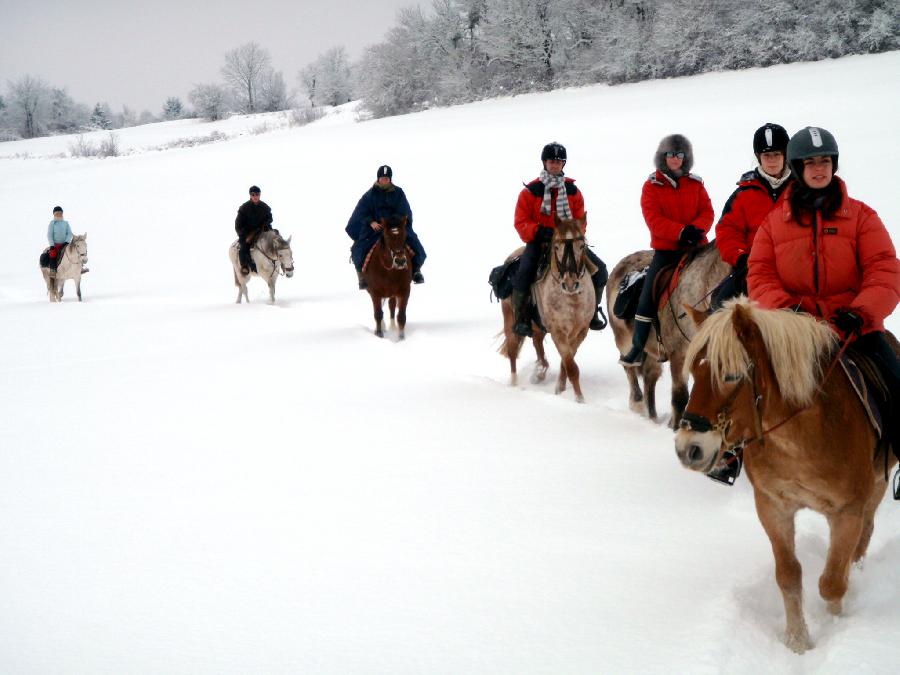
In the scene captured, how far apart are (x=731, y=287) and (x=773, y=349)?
258cm

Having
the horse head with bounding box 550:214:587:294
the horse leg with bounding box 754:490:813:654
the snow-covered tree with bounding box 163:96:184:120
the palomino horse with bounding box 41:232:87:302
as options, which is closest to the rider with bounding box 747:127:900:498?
the horse leg with bounding box 754:490:813:654

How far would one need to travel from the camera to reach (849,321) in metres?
3.09

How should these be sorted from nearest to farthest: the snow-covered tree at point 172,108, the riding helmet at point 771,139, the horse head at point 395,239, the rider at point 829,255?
the rider at point 829,255 < the riding helmet at point 771,139 < the horse head at point 395,239 < the snow-covered tree at point 172,108

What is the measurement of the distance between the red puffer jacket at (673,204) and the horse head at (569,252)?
909 millimetres

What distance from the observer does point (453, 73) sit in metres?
38.9

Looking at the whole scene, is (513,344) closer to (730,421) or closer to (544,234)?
(544,234)

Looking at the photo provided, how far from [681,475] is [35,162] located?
48380mm

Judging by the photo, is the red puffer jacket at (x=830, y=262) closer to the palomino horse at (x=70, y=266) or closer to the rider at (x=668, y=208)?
the rider at (x=668, y=208)

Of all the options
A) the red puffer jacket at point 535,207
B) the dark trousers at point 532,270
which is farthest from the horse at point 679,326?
the red puffer jacket at point 535,207

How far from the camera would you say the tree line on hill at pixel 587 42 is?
2511 cm

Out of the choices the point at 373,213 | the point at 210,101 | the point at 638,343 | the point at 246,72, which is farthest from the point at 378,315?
the point at 246,72

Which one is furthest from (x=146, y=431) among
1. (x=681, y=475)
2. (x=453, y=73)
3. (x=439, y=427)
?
(x=453, y=73)

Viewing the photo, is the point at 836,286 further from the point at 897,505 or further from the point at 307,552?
the point at 307,552

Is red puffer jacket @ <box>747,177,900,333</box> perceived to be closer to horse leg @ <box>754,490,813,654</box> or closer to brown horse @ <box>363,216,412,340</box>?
horse leg @ <box>754,490,813,654</box>
